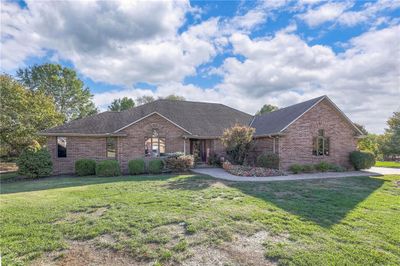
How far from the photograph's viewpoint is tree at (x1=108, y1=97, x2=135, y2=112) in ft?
130

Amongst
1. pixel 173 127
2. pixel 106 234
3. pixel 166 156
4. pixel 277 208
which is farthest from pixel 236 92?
pixel 106 234

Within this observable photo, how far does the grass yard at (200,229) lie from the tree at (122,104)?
106ft

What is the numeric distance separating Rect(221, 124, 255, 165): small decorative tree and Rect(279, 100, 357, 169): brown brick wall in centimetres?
243

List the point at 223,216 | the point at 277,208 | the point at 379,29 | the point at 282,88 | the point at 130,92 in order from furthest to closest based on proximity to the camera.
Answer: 1. the point at 130,92
2. the point at 282,88
3. the point at 379,29
4. the point at 277,208
5. the point at 223,216

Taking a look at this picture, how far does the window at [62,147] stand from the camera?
1630 cm

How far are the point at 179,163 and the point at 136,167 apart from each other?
118 inches

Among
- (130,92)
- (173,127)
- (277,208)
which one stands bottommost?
(277,208)

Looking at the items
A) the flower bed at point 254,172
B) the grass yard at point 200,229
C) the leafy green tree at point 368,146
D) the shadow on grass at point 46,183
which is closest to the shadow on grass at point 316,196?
the grass yard at point 200,229

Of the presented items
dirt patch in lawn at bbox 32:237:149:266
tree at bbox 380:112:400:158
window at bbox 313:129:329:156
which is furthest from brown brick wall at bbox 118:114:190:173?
tree at bbox 380:112:400:158

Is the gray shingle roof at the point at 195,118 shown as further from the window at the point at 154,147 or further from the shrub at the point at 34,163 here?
the window at the point at 154,147

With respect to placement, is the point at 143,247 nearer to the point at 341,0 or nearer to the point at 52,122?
the point at 341,0

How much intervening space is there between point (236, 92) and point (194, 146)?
1150 cm

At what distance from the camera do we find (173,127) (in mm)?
18219

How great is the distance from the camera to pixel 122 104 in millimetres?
39656
